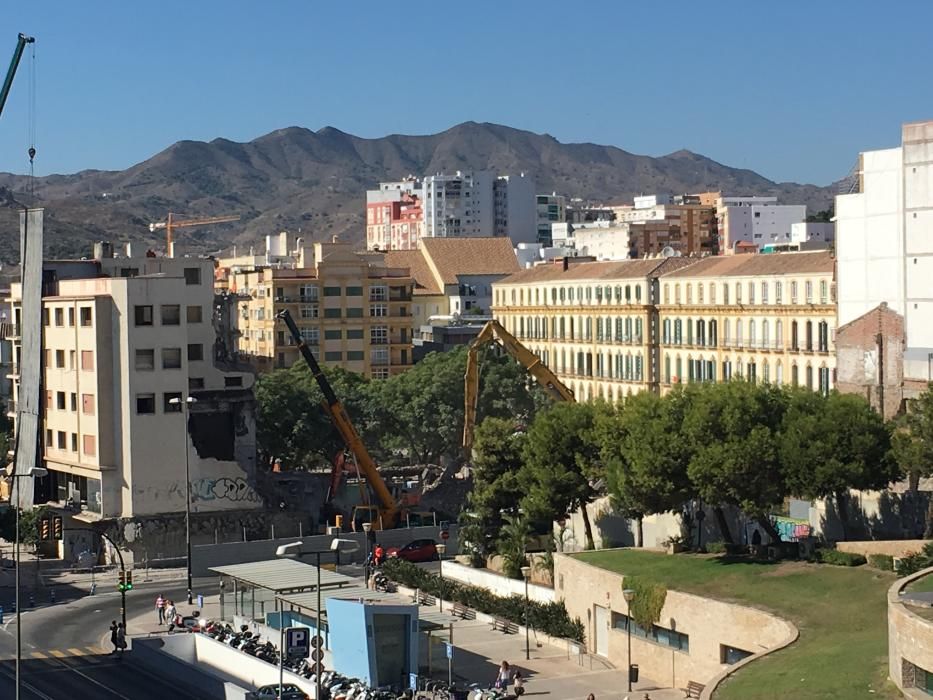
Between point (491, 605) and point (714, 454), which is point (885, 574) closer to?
point (714, 454)

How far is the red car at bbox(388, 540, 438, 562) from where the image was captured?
85000mm

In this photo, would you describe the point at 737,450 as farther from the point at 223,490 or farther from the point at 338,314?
the point at 338,314

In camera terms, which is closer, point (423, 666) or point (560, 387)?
point (423, 666)

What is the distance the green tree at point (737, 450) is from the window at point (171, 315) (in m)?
32.9

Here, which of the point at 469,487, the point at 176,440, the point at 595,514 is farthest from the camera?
the point at 469,487

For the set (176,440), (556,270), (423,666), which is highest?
(556,270)

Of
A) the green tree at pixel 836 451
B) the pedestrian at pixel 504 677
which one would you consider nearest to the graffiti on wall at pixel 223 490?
the green tree at pixel 836 451

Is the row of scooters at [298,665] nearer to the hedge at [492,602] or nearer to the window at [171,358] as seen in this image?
the hedge at [492,602]

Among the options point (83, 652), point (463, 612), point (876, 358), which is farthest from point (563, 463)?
point (876, 358)

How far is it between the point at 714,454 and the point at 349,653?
16078mm

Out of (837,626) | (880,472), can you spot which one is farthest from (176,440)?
(837,626)

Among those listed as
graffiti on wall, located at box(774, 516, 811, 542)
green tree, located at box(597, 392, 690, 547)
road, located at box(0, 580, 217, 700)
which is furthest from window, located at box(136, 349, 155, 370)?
graffiti on wall, located at box(774, 516, 811, 542)

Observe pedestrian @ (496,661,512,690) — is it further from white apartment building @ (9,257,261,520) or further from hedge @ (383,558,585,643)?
white apartment building @ (9,257,261,520)

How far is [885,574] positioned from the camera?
58.1 metres
